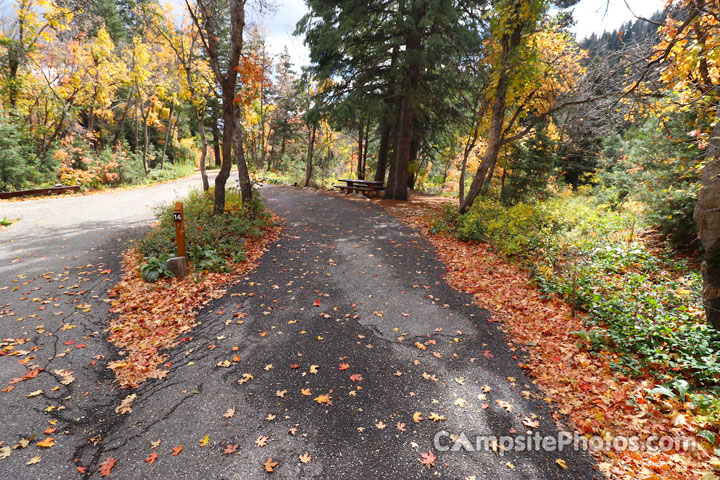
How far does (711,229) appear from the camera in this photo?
4258 mm

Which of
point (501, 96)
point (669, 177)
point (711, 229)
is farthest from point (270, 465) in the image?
point (501, 96)

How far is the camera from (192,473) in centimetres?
273

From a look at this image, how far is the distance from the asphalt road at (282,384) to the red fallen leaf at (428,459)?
0.04 m

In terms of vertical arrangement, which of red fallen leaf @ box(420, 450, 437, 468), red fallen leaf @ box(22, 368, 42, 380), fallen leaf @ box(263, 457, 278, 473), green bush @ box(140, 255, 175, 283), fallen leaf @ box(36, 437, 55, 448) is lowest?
fallen leaf @ box(36, 437, 55, 448)

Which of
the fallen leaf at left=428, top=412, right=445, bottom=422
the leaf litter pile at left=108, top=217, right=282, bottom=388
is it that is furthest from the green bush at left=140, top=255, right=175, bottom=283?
the fallen leaf at left=428, top=412, right=445, bottom=422

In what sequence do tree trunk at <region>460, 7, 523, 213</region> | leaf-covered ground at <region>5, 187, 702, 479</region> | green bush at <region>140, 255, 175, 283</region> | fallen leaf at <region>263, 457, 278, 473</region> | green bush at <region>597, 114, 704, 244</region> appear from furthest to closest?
tree trunk at <region>460, 7, 523, 213</region> → green bush at <region>597, 114, 704, 244</region> → green bush at <region>140, 255, 175, 283</region> → leaf-covered ground at <region>5, 187, 702, 479</region> → fallen leaf at <region>263, 457, 278, 473</region>

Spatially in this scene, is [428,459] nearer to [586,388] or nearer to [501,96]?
[586,388]

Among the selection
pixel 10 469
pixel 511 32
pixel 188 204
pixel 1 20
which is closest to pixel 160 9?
pixel 1 20

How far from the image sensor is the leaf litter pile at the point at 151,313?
414 centimetres

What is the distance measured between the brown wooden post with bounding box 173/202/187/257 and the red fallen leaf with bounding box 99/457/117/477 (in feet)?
13.6

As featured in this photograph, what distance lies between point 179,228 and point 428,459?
237 inches

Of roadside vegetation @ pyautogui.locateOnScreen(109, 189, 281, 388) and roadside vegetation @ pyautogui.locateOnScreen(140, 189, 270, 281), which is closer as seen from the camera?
roadside vegetation @ pyautogui.locateOnScreen(109, 189, 281, 388)

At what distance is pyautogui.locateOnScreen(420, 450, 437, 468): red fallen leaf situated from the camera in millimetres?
2797

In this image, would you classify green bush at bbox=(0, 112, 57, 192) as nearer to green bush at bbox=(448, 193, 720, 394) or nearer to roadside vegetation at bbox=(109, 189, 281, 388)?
roadside vegetation at bbox=(109, 189, 281, 388)
